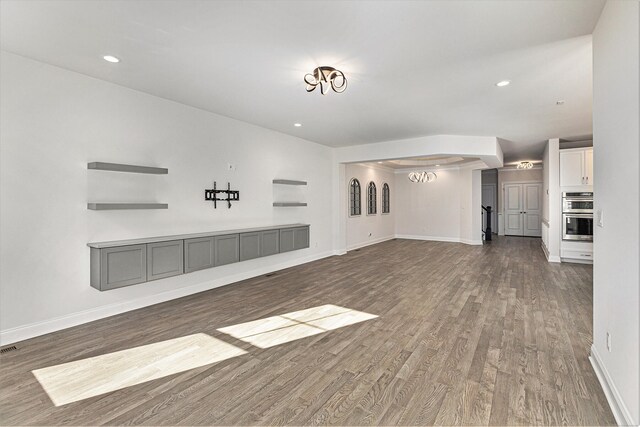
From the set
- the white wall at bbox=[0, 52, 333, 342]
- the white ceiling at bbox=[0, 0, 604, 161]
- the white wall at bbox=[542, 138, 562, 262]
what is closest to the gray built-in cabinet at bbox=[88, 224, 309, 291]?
the white wall at bbox=[0, 52, 333, 342]

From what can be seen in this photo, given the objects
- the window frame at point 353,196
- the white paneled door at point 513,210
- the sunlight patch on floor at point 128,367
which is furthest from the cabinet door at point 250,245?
the white paneled door at point 513,210

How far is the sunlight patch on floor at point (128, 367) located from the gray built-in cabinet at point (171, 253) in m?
1.01

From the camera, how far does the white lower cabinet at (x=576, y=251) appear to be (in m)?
6.25

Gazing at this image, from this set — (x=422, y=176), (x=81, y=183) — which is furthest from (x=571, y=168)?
(x=81, y=183)

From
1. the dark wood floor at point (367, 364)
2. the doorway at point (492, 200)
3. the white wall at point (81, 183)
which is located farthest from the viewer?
the doorway at point (492, 200)

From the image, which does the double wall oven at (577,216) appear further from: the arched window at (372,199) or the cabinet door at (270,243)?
the cabinet door at (270,243)

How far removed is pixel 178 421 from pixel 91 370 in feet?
3.85

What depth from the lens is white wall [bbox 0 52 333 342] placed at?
3.04 m

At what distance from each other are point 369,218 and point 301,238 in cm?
398

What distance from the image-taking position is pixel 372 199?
998cm

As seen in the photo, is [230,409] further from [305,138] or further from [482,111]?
[305,138]

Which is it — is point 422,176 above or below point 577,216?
above

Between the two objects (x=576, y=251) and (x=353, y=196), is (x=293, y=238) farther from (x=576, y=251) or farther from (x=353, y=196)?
(x=576, y=251)

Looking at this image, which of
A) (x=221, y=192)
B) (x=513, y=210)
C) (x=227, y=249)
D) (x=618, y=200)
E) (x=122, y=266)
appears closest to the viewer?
(x=618, y=200)
